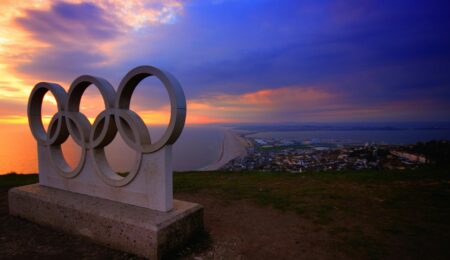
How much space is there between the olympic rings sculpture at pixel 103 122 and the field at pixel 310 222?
1.91m

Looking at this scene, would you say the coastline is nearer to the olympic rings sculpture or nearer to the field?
the field

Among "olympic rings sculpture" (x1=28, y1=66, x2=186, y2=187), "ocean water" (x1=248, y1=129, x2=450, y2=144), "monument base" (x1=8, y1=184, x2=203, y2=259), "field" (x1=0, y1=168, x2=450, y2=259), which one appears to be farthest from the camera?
"ocean water" (x1=248, y1=129, x2=450, y2=144)

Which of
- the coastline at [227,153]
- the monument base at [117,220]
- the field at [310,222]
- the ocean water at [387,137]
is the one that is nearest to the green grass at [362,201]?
the field at [310,222]

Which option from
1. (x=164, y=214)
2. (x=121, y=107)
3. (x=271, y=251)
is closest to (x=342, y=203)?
(x=271, y=251)

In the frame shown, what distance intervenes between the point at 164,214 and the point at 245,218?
2.67m

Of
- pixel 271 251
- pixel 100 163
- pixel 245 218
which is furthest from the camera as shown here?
pixel 245 218

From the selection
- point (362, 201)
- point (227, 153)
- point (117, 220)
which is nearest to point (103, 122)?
point (117, 220)

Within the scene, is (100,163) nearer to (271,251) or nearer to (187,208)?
(187,208)

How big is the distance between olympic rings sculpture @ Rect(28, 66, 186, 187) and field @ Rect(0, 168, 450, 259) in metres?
1.91

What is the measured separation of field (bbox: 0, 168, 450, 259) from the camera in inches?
201

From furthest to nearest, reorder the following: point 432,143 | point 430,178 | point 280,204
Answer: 1. point 432,143
2. point 430,178
3. point 280,204

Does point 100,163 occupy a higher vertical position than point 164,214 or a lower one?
higher

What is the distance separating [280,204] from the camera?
803 centimetres

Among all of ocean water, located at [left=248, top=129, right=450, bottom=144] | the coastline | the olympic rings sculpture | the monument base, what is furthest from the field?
ocean water, located at [left=248, top=129, right=450, bottom=144]
